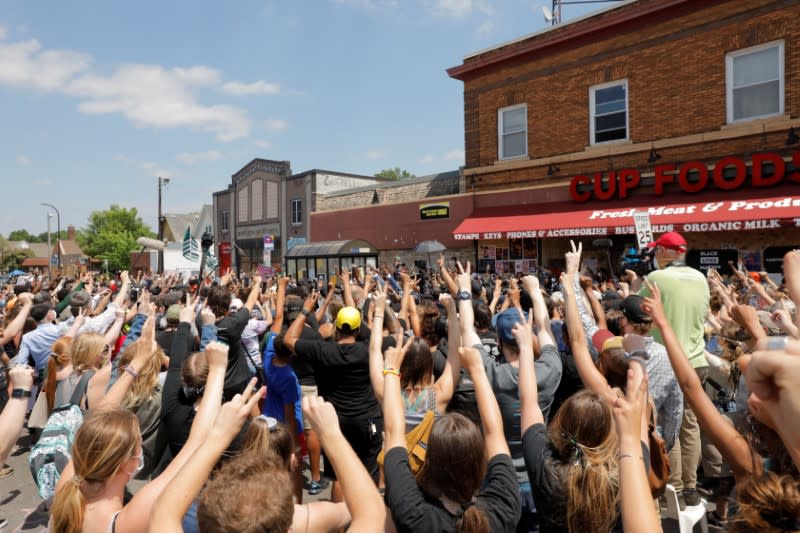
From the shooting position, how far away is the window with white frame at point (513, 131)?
17375 mm

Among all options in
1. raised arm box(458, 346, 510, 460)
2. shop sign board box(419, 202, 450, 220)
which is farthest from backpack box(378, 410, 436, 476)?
shop sign board box(419, 202, 450, 220)

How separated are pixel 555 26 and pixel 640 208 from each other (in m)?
6.59

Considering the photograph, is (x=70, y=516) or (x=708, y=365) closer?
(x=70, y=516)

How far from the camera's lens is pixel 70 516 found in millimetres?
2064

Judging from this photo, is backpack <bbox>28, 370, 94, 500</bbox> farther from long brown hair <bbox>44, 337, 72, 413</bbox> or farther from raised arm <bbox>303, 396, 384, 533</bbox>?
raised arm <bbox>303, 396, 384, 533</bbox>

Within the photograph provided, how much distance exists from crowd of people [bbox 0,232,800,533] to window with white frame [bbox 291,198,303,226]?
26402mm

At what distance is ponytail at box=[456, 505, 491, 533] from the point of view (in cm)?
190

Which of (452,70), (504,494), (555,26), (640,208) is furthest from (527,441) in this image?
(452,70)

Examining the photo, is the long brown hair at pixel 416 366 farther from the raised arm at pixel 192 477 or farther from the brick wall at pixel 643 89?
the brick wall at pixel 643 89

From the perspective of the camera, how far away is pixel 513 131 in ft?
57.8

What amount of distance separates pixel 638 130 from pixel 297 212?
840 inches

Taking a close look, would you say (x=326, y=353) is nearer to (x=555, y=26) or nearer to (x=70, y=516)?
(x=70, y=516)

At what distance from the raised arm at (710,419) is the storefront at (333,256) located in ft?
63.3

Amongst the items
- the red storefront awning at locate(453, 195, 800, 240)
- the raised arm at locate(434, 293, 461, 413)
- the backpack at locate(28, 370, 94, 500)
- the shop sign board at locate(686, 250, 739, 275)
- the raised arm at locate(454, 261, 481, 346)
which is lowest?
the backpack at locate(28, 370, 94, 500)
